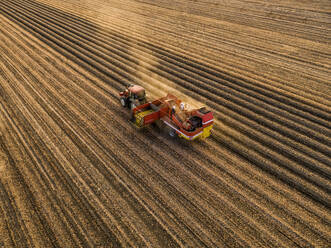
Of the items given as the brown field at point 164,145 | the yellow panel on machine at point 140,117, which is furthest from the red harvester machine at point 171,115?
the brown field at point 164,145

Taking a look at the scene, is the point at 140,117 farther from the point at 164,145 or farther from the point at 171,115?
the point at 164,145

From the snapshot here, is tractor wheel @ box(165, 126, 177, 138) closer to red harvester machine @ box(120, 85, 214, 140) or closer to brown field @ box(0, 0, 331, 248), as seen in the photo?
red harvester machine @ box(120, 85, 214, 140)

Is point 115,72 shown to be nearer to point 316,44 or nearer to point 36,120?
point 36,120

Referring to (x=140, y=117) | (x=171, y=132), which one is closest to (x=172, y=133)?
(x=171, y=132)

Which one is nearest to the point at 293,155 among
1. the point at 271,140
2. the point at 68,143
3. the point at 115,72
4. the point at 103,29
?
the point at 271,140

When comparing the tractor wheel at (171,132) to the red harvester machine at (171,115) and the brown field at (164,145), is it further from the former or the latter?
the brown field at (164,145)
